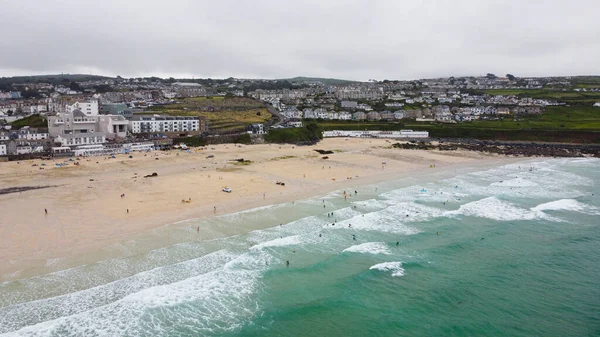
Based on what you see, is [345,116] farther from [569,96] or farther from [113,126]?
[569,96]

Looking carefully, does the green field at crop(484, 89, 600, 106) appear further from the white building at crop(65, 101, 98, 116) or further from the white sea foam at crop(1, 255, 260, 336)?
the white sea foam at crop(1, 255, 260, 336)

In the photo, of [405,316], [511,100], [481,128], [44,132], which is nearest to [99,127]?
[44,132]

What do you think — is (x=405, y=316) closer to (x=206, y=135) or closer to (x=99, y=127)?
(x=206, y=135)

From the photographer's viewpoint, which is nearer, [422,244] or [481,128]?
[422,244]

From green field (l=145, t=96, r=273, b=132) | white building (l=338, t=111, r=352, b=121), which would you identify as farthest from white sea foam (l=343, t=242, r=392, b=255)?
white building (l=338, t=111, r=352, b=121)

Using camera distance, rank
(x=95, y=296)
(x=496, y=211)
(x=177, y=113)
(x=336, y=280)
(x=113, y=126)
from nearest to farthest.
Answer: (x=95, y=296) < (x=336, y=280) < (x=496, y=211) < (x=113, y=126) < (x=177, y=113)

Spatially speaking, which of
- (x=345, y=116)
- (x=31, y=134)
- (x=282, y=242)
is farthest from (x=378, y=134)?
(x=282, y=242)
